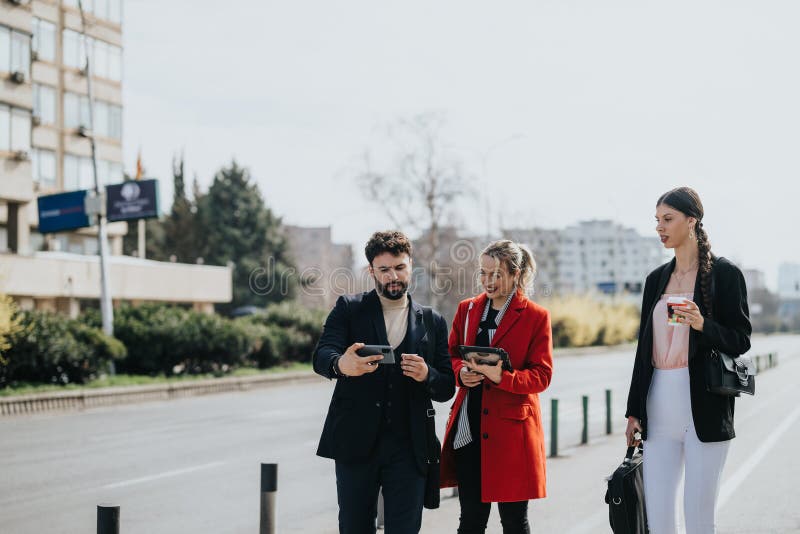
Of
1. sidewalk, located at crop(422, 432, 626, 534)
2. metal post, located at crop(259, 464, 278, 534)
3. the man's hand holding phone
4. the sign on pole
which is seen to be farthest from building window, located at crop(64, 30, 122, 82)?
the man's hand holding phone

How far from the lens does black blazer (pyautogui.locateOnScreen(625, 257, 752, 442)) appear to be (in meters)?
4.23

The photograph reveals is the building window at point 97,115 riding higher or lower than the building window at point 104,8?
lower

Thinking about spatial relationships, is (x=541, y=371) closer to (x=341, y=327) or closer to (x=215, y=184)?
(x=341, y=327)

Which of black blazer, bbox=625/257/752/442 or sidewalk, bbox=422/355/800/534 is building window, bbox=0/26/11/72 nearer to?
sidewalk, bbox=422/355/800/534

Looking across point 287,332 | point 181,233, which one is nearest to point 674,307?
point 287,332

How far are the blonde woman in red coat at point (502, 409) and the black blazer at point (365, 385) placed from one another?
24 cm

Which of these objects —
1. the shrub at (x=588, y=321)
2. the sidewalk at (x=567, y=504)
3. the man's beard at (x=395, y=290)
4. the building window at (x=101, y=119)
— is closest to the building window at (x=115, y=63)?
the building window at (x=101, y=119)

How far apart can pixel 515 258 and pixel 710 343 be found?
102 centimetres

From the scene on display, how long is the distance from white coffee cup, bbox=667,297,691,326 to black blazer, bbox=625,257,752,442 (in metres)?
0.13

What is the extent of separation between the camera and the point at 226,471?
11047mm

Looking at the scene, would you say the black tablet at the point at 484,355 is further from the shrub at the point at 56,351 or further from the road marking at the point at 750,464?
the shrub at the point at 56,351

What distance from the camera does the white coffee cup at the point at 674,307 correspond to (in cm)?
423

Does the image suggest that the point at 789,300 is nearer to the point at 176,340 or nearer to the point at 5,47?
the point at 5,47

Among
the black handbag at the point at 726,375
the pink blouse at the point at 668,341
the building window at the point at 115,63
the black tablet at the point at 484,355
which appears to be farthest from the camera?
the building window at the point at 115,63
